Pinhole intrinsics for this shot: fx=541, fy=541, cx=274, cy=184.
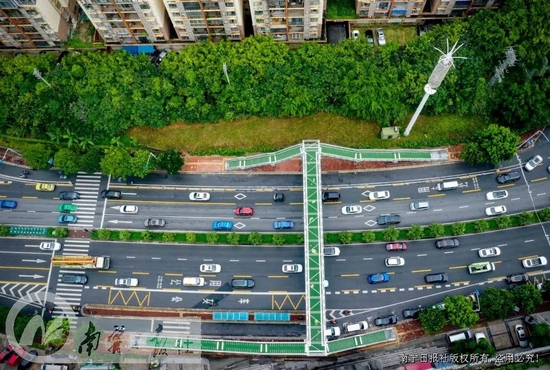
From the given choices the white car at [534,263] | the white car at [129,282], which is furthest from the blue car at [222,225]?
the white car at [534,263]

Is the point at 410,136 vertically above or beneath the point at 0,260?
above

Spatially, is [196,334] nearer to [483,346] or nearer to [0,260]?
[0,260]

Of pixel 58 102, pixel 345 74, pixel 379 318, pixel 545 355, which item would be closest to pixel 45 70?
pixel 58 102

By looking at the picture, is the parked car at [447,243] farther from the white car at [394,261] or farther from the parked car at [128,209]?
the parked car at [128,209]

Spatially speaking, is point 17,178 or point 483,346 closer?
point 483,346

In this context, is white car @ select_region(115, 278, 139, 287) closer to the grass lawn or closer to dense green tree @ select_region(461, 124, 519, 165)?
the grass lawn

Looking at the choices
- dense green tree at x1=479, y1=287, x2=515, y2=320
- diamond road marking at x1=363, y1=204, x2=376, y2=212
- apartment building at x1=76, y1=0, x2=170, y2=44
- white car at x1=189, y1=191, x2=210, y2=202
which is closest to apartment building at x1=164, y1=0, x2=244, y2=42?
apartment building at x1=76, y1=0, x2=170, y2=44

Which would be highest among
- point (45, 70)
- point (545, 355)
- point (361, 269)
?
point (45, 70)
